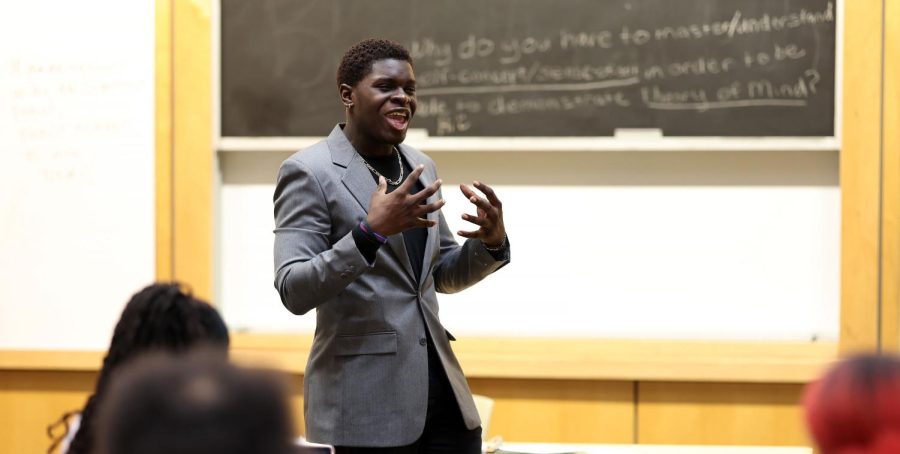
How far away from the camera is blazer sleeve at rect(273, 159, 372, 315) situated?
2.10m

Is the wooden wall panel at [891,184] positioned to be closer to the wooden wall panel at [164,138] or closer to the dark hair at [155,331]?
the wooden wall panel at [164,138]

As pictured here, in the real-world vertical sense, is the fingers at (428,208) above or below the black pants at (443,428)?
above

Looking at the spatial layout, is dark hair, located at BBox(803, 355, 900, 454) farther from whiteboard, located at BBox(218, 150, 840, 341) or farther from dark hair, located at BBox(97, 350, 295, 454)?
whiteboard, located at BBox(218, 150, 840, 341)

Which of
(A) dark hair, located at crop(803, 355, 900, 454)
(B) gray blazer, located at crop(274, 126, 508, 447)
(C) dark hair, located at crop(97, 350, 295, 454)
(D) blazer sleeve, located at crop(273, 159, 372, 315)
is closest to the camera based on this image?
(C) dark hair, located at crop(97, 350, 295, 454)

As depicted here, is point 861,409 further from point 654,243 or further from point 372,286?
point 654,243

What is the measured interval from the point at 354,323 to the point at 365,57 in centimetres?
58

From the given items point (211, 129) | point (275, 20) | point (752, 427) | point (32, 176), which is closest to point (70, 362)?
point (32, 176)

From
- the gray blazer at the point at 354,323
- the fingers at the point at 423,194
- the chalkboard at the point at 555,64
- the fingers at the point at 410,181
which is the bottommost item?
the gray blazer at the point at 354,323

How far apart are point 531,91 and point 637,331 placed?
97cm

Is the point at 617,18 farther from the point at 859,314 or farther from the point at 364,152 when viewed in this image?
the point at 364,152

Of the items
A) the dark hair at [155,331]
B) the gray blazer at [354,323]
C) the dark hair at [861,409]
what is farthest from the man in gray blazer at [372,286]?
the dark hair at [861,409]

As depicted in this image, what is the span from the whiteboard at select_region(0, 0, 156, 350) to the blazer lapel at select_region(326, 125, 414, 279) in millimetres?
1909

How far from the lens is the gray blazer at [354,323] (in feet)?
7.26

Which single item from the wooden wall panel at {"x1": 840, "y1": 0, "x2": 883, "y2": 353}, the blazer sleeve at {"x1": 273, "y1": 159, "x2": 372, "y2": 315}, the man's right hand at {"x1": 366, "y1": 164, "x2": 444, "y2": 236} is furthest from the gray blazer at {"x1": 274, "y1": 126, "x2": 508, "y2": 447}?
the wooden wall panel at {"x1": 840, "y1": 0, "x2": 883, "y2": 353}
